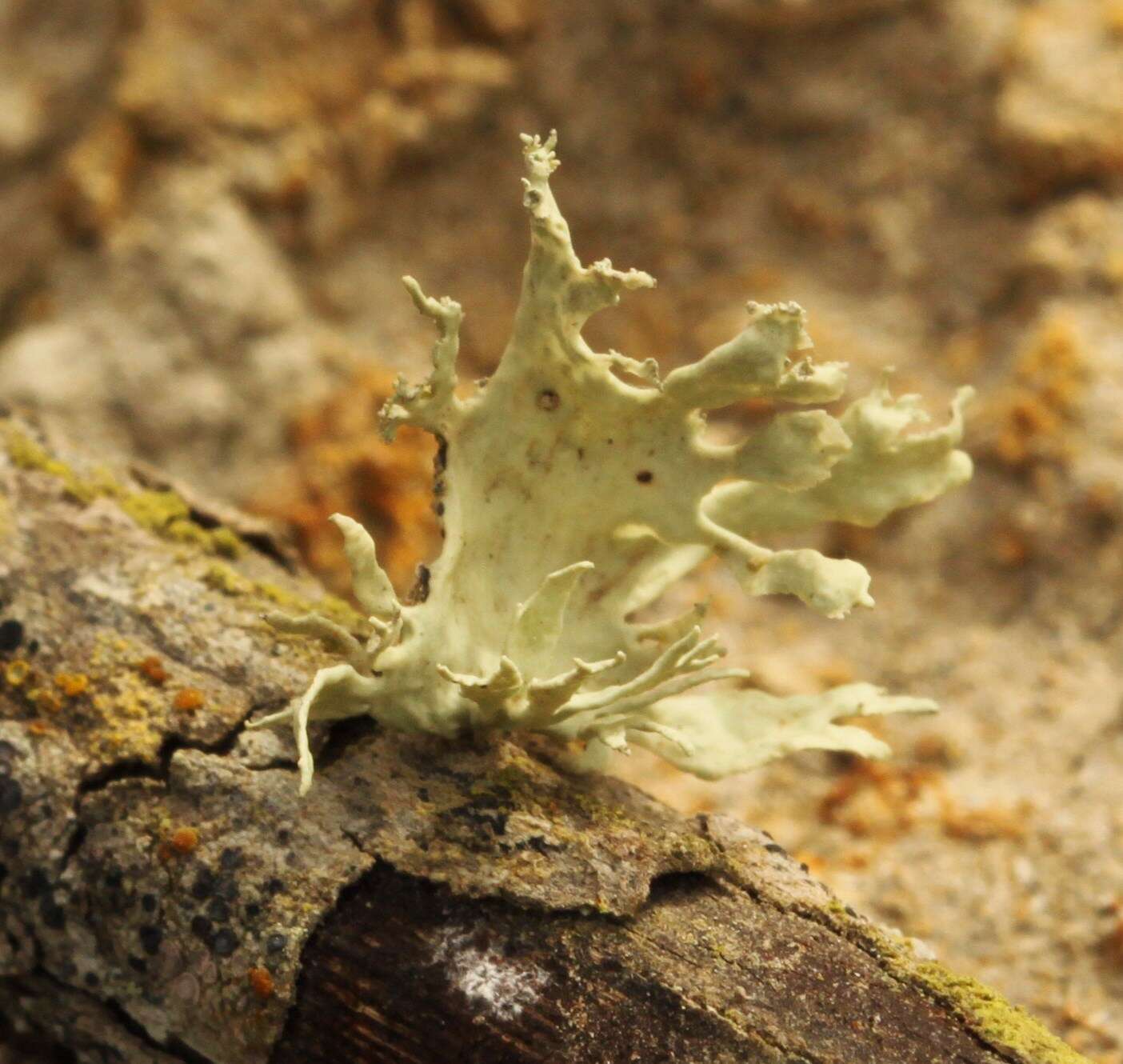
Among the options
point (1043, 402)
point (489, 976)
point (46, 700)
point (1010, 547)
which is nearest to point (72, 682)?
point (46, 700)

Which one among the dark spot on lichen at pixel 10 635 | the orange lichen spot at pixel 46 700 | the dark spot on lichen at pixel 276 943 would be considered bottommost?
the dark spot on lichen at pixel 276 943

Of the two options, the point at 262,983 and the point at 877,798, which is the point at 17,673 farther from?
the point at 877,798

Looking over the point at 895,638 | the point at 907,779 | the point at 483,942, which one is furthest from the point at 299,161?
the point at 483,942

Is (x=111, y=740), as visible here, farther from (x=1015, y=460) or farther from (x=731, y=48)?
(x=731, y=48)

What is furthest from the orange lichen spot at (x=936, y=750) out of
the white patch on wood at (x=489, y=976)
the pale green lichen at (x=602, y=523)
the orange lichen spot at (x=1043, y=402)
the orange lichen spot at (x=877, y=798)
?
the white patch on wood at (x=489, y=976)

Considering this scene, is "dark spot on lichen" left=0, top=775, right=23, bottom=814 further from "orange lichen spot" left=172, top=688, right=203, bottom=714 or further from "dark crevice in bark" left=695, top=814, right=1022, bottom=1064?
"dark crevice in bark" left=695, top=814, right=1022, bottom=1064

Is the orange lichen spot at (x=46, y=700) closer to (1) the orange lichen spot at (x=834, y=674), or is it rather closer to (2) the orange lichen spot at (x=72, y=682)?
(2) the orange lichen spot at (x=72, y=682)
